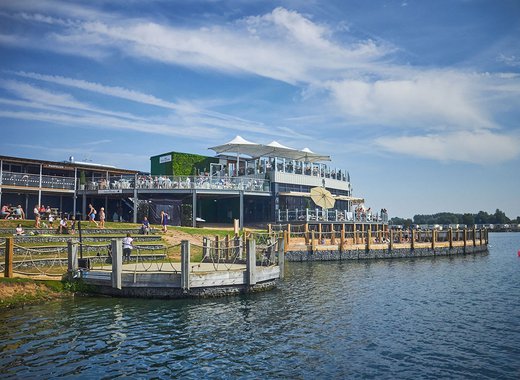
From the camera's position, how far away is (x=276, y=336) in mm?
13258

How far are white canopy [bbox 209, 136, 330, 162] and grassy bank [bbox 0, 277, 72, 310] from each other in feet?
87.8

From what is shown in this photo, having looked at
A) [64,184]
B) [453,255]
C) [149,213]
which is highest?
[64,184]

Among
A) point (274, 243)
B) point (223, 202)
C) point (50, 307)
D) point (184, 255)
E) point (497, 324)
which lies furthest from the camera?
point (223, 202)

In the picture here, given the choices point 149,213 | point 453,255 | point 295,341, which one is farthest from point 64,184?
point 453,255

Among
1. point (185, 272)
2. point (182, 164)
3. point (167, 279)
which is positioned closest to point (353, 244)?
point (182, 164)

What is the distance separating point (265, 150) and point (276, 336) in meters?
33.6

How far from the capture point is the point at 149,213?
39.5 meters

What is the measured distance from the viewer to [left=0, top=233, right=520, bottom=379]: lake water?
10.5m

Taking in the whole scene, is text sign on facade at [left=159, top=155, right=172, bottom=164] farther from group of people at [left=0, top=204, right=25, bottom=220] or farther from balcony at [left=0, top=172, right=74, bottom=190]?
group of people at [left=0, top=204, right=25, bottom=220]

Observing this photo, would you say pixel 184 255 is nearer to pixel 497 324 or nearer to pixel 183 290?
pixel 183 290

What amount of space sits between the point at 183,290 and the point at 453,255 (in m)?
35.6

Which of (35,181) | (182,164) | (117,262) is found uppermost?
(182,164)

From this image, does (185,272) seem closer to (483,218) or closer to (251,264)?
(251,264)

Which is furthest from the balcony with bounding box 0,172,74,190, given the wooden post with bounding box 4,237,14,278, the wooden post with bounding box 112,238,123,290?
the wooden post with bounding box 112,238,123,290
